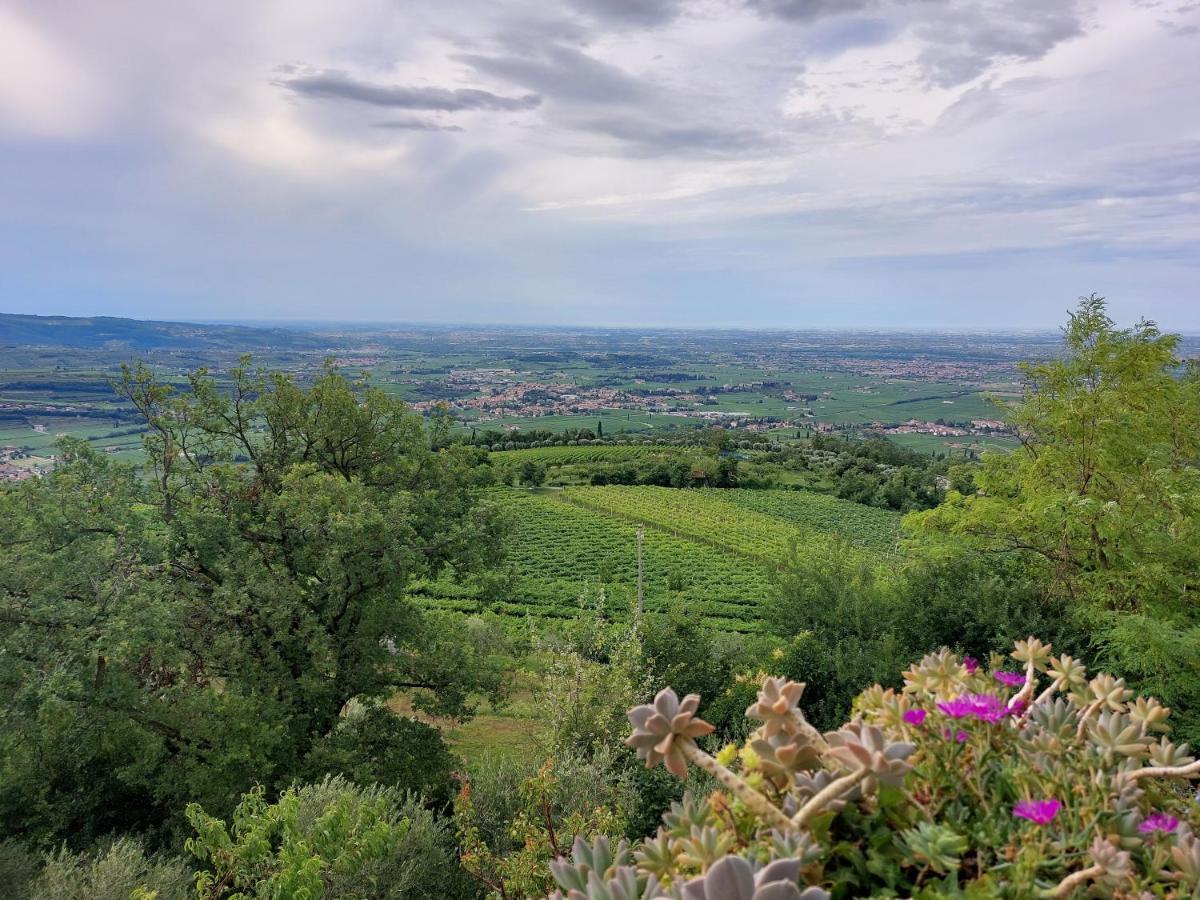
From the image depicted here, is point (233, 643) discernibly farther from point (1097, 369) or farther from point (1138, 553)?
point (1097, 369)

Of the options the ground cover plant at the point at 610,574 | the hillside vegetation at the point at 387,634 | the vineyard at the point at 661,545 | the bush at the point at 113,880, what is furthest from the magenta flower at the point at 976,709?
the ground cover plant at the point at 610,574

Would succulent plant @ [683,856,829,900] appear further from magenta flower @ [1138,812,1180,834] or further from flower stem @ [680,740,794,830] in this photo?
magenta flower @ [1138,812,1180,834]

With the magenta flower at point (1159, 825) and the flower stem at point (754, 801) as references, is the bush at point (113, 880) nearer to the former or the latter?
the flower stem at point (754, 801)

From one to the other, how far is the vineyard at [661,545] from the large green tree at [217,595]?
693cm

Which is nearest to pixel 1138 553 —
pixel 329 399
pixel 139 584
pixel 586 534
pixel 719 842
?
pixel 719 842

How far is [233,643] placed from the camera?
11.4 meters

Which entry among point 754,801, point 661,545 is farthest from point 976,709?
point 661,545

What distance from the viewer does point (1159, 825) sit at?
6.34 feet

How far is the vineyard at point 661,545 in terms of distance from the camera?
35125mm

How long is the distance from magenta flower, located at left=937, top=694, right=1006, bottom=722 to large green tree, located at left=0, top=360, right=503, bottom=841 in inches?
406

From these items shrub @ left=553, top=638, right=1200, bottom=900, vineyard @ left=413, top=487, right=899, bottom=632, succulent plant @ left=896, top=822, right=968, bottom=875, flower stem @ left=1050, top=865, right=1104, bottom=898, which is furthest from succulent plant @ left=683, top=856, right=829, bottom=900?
vineyard @ left=413, top=487, right=899, bottom=632

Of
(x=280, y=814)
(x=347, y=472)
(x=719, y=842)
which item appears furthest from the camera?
(x=347, y=472)

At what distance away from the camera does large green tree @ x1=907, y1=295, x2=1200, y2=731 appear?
1051 cm

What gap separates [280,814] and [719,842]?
5.59m
